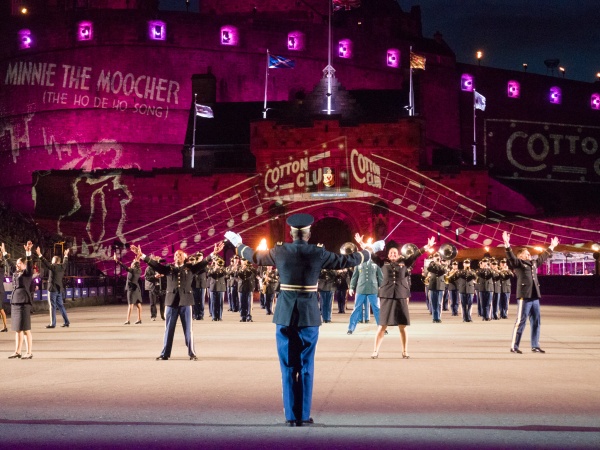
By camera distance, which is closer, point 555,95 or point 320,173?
point 320,173

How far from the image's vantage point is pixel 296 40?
65.5 meters

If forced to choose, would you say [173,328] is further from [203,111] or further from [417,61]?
[417,61]

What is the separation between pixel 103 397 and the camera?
9945 millimetres

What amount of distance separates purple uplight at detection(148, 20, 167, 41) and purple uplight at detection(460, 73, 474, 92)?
2249 cm

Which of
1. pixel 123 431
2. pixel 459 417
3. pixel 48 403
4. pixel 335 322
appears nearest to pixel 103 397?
pixel 48 403

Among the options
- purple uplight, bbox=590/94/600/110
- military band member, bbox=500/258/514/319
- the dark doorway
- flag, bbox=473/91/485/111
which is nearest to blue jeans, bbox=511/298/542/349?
military band member, bbox=500/258/514/319

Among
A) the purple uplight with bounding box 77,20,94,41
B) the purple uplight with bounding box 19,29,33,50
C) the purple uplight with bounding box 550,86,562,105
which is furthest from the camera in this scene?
the purple uplight with bounding box 550,86,562,105

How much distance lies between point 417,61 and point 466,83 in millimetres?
5329

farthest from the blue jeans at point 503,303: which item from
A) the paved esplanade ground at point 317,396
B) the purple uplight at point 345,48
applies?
the purple uplight at point 345,48

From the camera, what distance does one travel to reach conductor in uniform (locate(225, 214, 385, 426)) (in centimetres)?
822

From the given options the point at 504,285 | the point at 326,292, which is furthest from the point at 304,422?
the point at 504,285

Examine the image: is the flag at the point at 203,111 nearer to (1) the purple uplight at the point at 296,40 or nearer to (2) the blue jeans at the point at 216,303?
(1) the purple uplight at the point at 296,40

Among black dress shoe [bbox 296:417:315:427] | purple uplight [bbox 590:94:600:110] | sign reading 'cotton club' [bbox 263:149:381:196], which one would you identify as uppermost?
purple uplight [bbox 590:94:600:110]

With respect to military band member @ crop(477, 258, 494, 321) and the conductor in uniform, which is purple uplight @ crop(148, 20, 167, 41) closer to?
military band member @ crop(477, 258, 494, 321)
